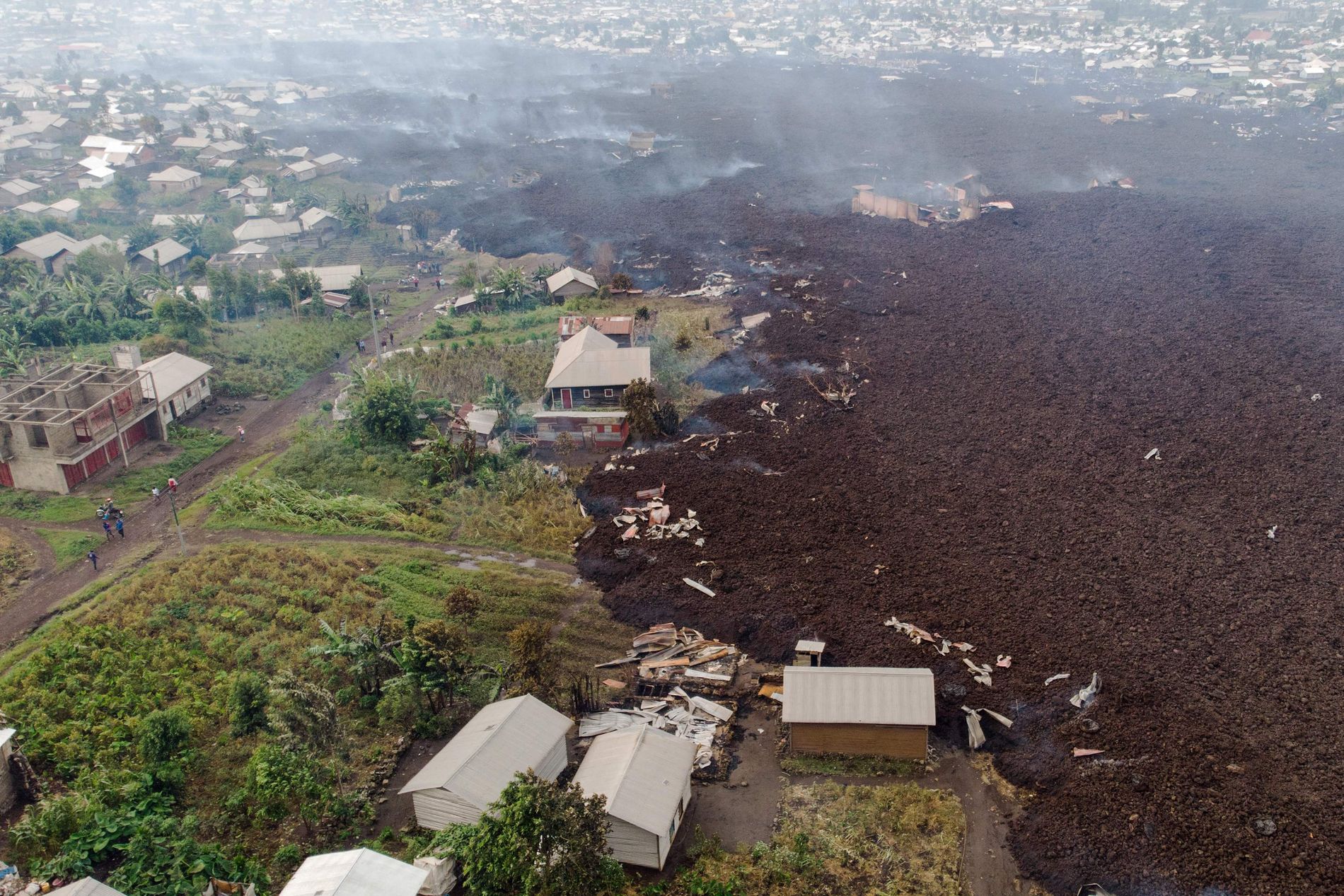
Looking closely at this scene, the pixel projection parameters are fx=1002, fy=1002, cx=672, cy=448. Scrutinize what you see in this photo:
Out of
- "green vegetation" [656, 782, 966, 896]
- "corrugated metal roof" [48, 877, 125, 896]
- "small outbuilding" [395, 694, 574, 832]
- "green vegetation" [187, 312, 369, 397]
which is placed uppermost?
"corrugated metal roof" [48, 877, 125, 896]

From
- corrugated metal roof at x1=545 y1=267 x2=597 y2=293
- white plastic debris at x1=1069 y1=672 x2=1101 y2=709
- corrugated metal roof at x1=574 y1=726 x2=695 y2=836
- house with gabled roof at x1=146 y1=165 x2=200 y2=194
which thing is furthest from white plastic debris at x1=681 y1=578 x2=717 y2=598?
house with gabled roof at x1=146 y1=165 x2=200 y2=194

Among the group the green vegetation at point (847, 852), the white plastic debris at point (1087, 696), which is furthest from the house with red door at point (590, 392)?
the white plastic debris at point (1087, 696)

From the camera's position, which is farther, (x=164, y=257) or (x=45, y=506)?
(x=164, y=257)

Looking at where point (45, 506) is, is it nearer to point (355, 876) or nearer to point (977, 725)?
point (355, 876)

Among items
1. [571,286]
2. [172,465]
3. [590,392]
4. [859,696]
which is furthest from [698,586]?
[571,286]

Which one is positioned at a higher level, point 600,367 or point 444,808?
point 600,367

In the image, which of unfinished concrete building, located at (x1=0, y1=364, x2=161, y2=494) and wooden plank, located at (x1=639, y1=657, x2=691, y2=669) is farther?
unfinished concrete building, located at (x1=0, y1=364, x2=161, y2=494)

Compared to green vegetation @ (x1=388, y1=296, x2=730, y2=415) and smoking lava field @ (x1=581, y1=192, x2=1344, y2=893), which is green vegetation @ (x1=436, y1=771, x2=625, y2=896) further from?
green vegetation @ (x1=388, y1=296, x2=730, y2=415)
